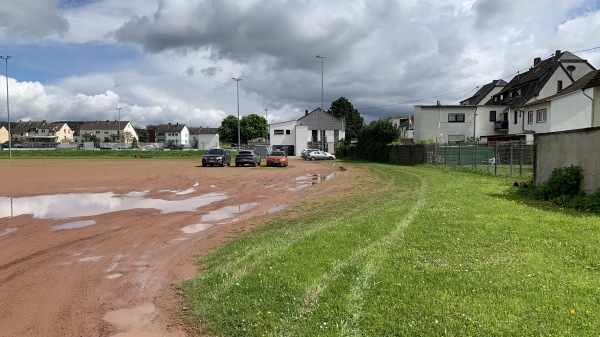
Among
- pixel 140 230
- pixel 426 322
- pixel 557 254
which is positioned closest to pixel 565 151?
pixel 557 254

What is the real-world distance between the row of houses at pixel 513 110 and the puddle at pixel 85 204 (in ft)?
112

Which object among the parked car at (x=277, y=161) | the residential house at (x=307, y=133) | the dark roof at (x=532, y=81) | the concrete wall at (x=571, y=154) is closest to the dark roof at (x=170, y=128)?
the residential house at (x=307, y=133)

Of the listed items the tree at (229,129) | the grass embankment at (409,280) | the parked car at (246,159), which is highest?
the tree at (229,129)

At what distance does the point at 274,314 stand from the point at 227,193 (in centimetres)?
1266

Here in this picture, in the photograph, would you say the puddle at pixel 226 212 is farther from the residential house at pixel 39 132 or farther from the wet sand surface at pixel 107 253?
the residential house at pixel 39 132

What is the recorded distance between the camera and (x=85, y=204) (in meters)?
13.4

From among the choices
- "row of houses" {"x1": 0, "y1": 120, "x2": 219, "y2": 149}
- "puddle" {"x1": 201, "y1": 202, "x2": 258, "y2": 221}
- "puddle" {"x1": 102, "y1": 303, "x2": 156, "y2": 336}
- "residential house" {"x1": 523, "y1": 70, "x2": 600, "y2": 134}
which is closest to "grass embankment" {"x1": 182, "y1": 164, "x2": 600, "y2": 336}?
"puddle" {"x1": 102, "y1": 303, "x2": 156, "y2": 336}

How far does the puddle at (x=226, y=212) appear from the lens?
11.1 meters

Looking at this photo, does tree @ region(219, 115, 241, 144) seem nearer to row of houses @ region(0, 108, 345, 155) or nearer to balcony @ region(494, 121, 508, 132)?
row of houses @ region(0, 108, 345, 155)

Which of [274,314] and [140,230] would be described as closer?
[274,314]

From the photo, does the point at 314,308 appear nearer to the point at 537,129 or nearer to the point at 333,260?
the point at 333,260

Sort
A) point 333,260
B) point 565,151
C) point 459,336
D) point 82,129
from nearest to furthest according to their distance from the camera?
1. point 459,336
2. point 333,260
3. point 565,151
4. point 82,129

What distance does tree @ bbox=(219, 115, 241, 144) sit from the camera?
5394 inches

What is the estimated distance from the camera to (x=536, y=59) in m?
54.7
